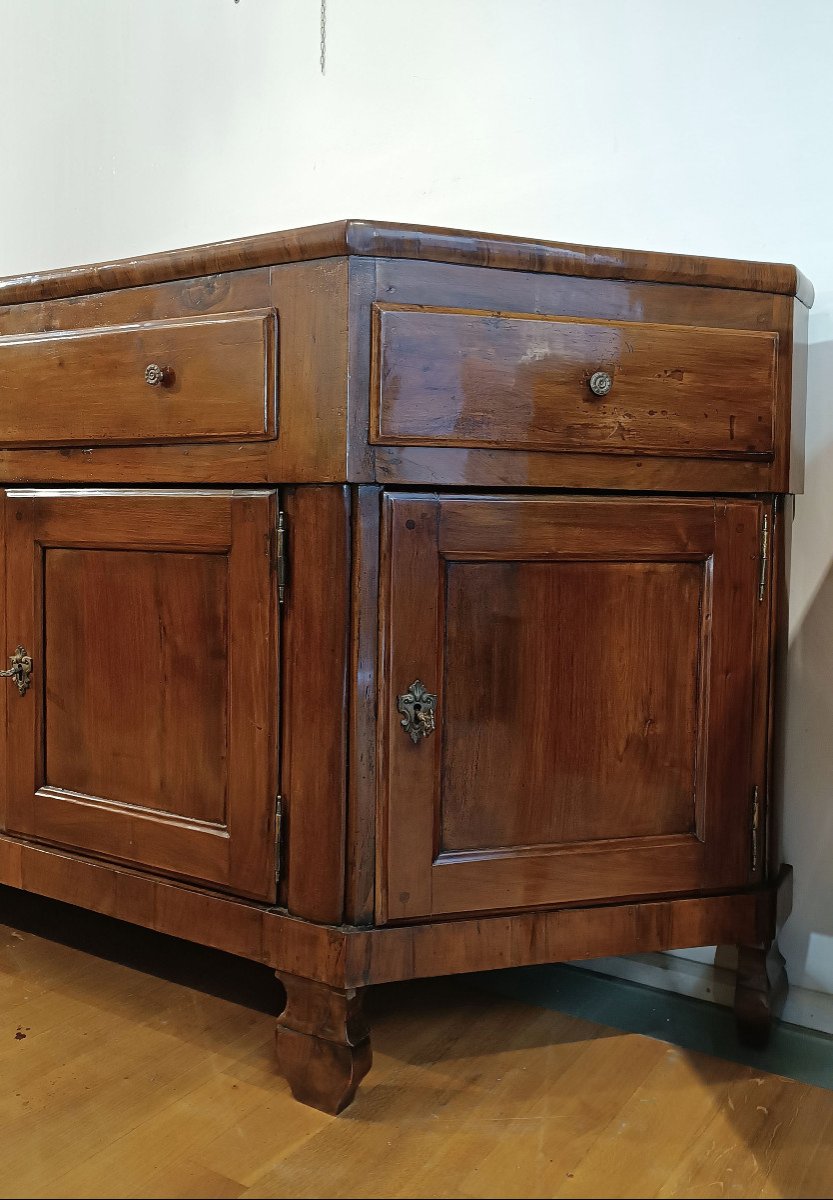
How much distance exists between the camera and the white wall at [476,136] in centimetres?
130

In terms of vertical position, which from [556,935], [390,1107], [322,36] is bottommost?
[390,1107]

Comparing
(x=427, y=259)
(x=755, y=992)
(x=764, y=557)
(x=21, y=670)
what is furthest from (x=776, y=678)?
(x=21, y=670)

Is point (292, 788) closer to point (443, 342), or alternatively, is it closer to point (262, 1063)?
point (262, 1063)

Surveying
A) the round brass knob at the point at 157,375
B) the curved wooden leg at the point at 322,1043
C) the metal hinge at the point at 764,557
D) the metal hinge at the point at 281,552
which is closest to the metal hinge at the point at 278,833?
the curved wooden leg at the point at 322,1043

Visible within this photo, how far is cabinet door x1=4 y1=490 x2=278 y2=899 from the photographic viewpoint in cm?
108

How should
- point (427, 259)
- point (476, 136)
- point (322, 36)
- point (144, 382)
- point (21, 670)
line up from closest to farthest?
1. point (427, 259)
2. point (144, 382)
3. point (21, 670)
4. point (476, 136)
5. point (322, 36)

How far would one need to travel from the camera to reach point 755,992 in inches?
48.1

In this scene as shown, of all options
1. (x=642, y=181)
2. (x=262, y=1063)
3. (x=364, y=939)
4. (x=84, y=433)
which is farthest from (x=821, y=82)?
(x=262, y=1063)

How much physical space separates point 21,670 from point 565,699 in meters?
0.64

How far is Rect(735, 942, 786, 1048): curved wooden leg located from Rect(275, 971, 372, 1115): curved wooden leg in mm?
459

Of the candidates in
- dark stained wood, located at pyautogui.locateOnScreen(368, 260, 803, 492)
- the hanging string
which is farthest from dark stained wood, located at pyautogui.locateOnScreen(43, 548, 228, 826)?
the hanging string

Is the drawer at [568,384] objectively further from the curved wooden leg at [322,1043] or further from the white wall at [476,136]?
the curved wooden leg at [322,1043]

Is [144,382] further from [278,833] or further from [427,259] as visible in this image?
[278,833]

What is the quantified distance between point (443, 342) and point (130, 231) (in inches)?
41.2
